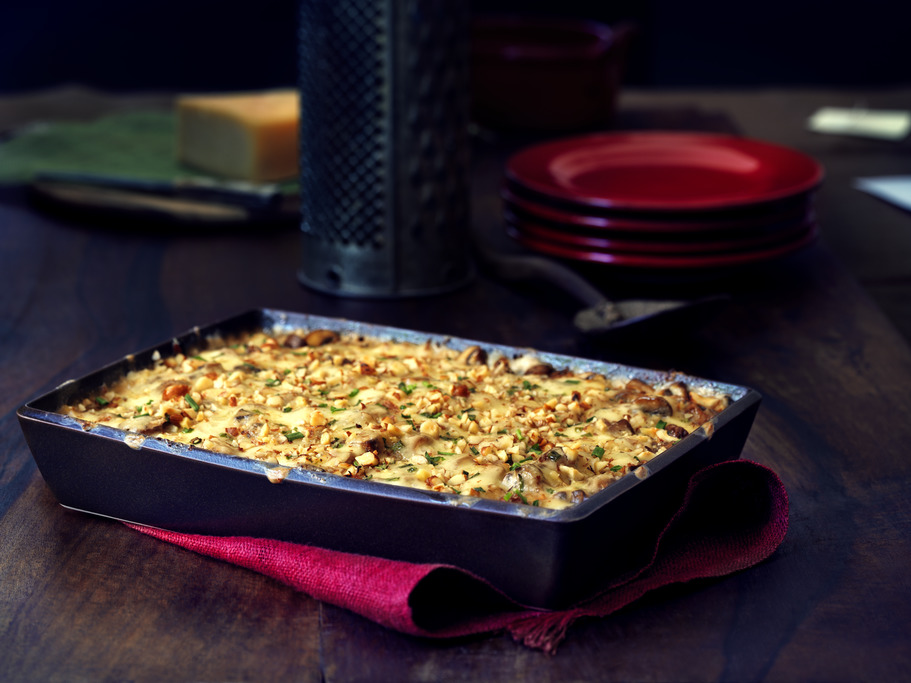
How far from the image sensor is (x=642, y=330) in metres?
1.34

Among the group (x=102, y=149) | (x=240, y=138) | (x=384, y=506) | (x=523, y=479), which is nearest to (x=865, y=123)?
(x=240, y=138)

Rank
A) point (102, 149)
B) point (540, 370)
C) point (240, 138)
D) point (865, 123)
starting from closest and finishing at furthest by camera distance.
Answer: point (540, 370) < point (240, 138) < point (102, 149) < point (865, 123)

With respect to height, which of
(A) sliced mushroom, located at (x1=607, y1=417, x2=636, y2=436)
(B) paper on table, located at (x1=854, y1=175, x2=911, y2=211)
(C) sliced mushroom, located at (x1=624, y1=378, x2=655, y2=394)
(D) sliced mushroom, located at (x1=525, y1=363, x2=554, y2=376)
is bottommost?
(B) paper on table, located at (x1=854, y1=175, x2=911, y2=211)

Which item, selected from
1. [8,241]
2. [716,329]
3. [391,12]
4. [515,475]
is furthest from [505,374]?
[8,241]

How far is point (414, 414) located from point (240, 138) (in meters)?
1.22

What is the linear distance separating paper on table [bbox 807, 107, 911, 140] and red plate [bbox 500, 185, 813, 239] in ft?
3.64

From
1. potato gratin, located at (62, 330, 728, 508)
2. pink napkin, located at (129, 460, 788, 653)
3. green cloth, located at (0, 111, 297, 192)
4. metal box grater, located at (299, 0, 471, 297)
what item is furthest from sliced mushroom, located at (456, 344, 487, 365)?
green cloth, located at (0, 111, 297, 192)

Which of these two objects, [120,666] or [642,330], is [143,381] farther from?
[642,330]

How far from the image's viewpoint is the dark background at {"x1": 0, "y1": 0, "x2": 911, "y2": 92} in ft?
16.3

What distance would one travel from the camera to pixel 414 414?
102 cm

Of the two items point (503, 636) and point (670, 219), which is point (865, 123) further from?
point (503, 636)

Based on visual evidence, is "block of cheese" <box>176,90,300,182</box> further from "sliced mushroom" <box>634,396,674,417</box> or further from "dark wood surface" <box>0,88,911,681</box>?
"sliced mushroom" <box>634,396,674,417</box>

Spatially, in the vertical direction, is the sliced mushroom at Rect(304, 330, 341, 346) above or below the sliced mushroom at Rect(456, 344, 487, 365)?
below

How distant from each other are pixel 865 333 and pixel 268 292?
0.89m
